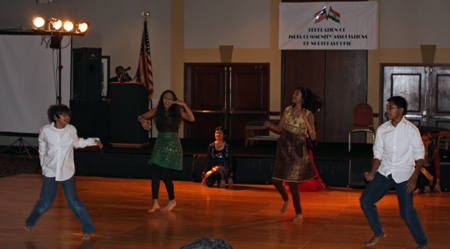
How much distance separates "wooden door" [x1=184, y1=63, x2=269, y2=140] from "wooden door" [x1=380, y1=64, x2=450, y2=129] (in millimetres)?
2790

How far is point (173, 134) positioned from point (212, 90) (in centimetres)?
619

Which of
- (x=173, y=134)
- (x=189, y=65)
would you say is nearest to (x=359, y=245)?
(x=173, y=134)

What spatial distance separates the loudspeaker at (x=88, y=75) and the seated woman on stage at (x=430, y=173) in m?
6.60

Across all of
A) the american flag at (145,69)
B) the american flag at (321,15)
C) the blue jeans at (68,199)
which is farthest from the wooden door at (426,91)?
the blue jeans at (68,199)

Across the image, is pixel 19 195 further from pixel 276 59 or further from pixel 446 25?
pixel 446 25

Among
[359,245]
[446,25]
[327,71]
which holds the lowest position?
[359,245]

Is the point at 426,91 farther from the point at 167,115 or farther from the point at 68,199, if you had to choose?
the point at 68,199

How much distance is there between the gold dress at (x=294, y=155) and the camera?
18.6 ft

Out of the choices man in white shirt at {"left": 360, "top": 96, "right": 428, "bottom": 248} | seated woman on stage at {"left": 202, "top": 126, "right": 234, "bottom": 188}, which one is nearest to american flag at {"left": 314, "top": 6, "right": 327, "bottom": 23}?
seated woman on stage at {"left": 202, "top": 126, "right": 234, "bottom": 188}

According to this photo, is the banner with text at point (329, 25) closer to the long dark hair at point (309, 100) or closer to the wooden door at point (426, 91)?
the wooden door at point (426, 91)

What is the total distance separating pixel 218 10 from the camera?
476 inches

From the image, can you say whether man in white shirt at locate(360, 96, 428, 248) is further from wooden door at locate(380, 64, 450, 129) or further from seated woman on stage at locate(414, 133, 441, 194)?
wooden door at locate(380, 64, 450, 129)

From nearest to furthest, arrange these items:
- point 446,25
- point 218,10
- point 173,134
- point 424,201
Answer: point 173,134, point 424,201, point 446,25, point 218,10

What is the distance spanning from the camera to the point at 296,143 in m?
5.72
